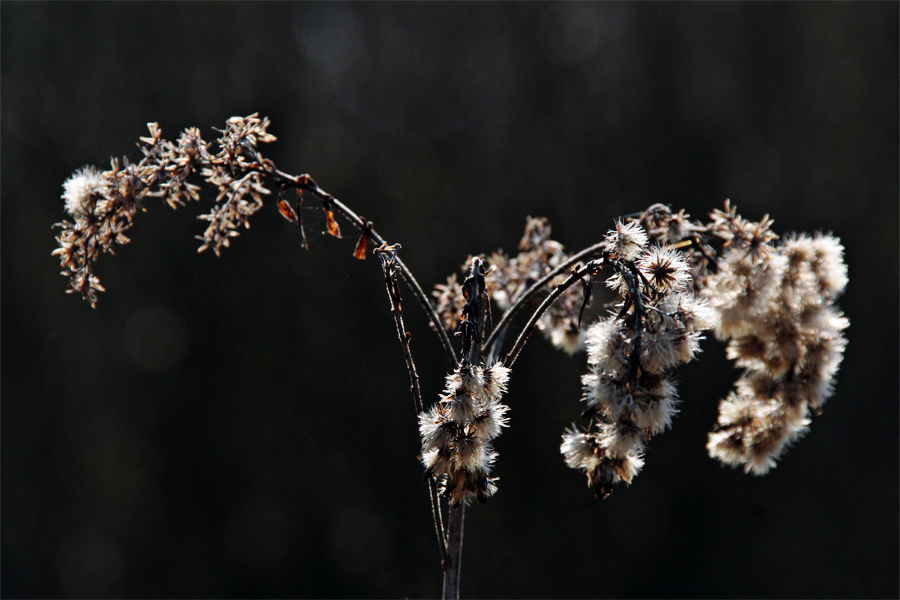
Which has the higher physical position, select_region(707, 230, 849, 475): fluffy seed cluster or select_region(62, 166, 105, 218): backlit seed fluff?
select_region(62, 166, 105, 218): backlit seed fluff

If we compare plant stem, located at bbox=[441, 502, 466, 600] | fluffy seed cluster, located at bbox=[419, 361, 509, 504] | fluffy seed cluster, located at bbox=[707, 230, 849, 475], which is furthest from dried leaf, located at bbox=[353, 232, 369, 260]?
fluffy seed cluster, located at bbox=[707, 230, 849, 475]

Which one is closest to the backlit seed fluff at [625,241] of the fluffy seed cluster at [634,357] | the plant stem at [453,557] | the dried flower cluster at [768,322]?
the fluffy seed cluster at [634,357]

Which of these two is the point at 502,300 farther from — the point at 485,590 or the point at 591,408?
the point at 485,590

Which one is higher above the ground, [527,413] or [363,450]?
[527,413]

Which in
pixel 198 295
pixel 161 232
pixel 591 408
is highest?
pixel 161 232

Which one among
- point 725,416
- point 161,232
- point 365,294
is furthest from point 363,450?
point 725,416

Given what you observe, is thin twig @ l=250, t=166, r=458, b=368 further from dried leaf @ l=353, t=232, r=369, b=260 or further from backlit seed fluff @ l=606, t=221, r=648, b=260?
backlit seed fluff @ l=606, t=221, r=648, b=260
